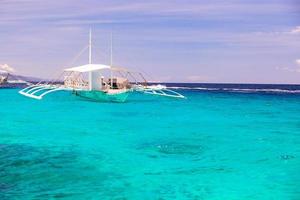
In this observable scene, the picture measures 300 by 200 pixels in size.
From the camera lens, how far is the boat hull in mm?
45219

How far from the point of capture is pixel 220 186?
1205 centimetres

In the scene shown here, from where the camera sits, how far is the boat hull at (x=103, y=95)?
45219mm

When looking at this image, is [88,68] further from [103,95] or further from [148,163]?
[148,163]

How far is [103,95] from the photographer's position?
45281 mm

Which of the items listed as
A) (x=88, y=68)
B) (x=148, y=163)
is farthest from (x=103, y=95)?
(x=148, y=163)

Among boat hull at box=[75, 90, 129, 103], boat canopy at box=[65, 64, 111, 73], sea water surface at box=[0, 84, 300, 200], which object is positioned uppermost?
boat canopy at box=[65, 64, 111, 73]

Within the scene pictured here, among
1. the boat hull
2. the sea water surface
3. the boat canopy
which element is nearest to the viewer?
the sea water surface

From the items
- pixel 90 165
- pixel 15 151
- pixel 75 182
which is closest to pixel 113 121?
pixel 15 151

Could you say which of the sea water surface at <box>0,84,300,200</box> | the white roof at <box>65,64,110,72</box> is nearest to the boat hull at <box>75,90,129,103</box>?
the white roof at <box>65,64,110,72</box>

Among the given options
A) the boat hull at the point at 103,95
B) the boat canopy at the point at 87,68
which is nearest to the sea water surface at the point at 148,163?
the boat canopy at the point at 87,68

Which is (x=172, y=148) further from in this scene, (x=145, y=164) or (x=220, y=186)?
(x=220, y=186)

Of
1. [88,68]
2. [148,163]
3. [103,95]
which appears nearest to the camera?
[148,163]

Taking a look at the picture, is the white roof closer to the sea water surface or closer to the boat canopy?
the boat canopy

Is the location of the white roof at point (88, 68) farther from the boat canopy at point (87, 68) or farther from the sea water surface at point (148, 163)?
the sea water surface at point (148, 163)
